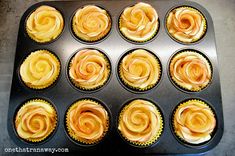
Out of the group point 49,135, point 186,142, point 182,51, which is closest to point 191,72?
point 182,51

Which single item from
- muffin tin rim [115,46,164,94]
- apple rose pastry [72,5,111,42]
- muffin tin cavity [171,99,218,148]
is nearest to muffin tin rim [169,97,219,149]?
muffin tin cavity [171,99,218,148]

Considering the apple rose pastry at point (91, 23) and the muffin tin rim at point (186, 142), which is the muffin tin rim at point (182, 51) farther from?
the apple rose pastry at point (91, 23)

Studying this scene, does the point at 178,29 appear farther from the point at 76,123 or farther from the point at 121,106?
the point at 76,123

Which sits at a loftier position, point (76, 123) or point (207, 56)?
point (207, 56)

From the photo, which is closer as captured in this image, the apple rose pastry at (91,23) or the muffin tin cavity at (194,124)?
the muffin tin cavity at (194,124)

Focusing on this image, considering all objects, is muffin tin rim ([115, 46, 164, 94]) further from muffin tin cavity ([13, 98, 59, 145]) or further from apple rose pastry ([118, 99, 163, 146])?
muffin tin cavity ([13, 98, 59, 145])

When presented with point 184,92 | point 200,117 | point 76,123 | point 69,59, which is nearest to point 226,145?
point 200,117

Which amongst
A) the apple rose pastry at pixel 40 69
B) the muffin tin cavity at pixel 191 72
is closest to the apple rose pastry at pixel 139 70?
the muffin tin cavity at pixel 191 72
